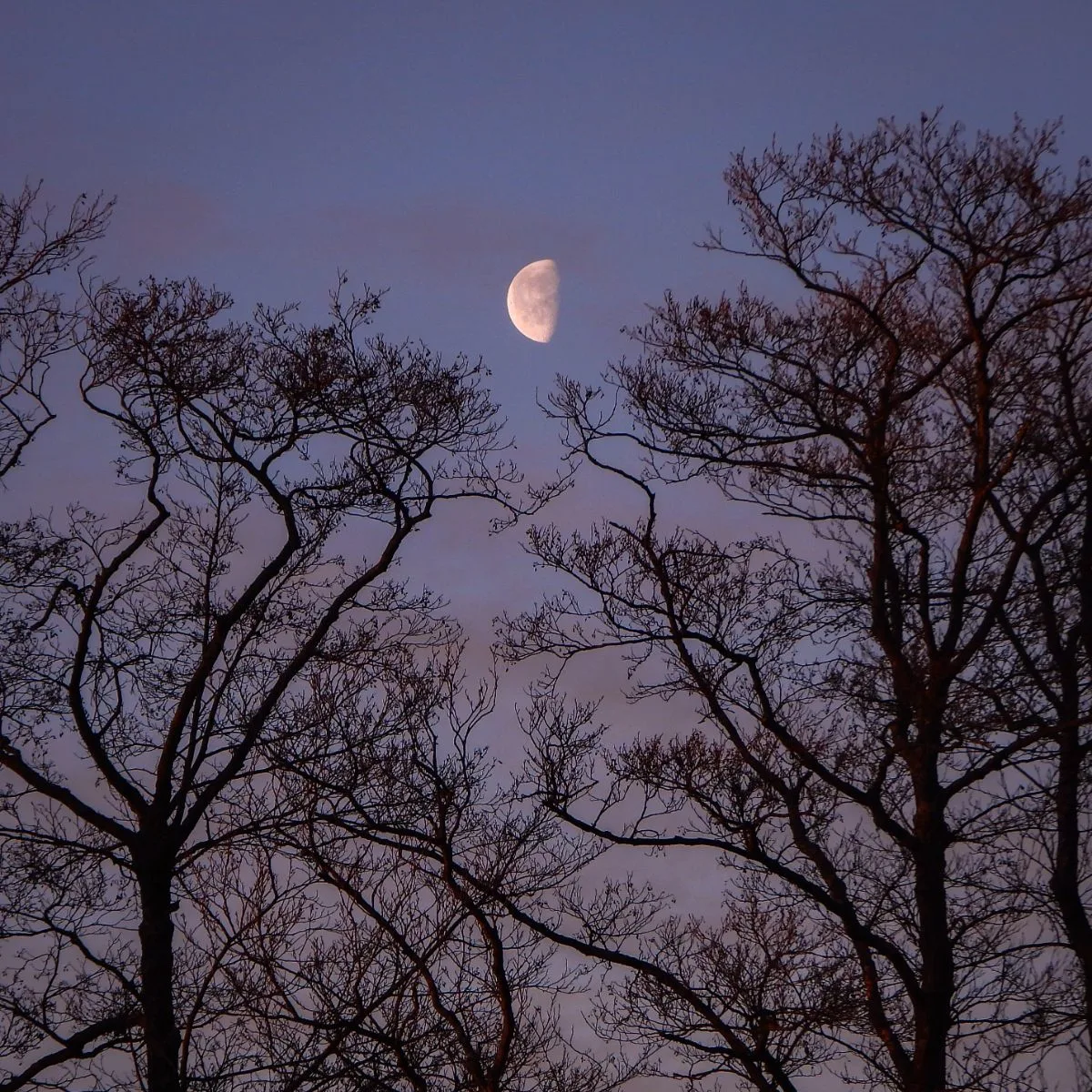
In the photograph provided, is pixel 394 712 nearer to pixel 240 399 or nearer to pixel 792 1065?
pixel 240 399

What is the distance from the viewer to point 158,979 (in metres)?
9.94

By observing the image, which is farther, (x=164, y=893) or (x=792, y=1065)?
(x=792, y=1065)

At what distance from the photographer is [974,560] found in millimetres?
11219

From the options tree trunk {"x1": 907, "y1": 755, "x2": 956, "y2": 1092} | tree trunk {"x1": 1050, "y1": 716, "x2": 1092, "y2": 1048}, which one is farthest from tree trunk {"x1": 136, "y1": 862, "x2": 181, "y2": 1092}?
tree trunk {"x1": 1050, "y1": 716, "x2": 1092, "y2": 1048}

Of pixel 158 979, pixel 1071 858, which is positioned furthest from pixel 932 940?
pixel 158 979

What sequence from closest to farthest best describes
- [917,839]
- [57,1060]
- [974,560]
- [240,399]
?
[57,1060] < [917,839] < [974,560] < [240,399]

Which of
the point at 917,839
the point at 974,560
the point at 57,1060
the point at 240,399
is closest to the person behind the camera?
the point at 57,1060

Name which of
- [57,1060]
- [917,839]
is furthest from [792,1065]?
[57,1060]

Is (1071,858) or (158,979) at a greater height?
(1071,858)

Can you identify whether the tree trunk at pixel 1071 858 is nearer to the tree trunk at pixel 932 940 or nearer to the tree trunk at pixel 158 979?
the tree trunk at pixel 932 940

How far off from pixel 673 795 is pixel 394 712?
2.60 metres

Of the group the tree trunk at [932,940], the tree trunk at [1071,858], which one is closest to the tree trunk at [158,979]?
the tree trunk at [932,940]

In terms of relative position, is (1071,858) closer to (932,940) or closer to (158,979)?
(932,940)

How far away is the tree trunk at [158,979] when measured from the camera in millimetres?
9656
